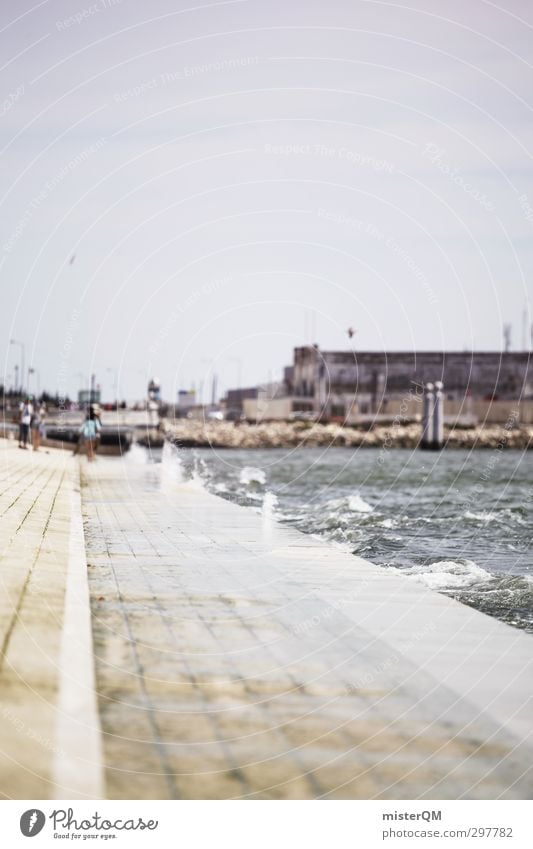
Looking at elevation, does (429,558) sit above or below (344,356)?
below

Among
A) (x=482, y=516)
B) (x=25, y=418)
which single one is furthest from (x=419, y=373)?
(x=482, y=516)

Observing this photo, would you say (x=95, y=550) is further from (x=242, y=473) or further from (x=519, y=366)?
(x=519, y=366)

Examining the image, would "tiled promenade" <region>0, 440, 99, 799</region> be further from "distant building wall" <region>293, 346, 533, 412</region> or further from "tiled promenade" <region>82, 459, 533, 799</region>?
"distant building wall" <region>293, 346, 533, 412</region>

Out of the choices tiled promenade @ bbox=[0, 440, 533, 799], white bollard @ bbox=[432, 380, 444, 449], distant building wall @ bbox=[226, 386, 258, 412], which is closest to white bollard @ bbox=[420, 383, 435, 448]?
white bollard @ bbox=[432, 380, 444, 449]

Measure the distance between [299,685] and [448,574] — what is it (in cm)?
716

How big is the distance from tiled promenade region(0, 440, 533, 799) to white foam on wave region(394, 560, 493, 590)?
1331 millimetres

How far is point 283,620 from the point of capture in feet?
26.2

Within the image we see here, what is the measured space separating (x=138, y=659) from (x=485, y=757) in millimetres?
2376

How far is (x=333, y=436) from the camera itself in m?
87.8
